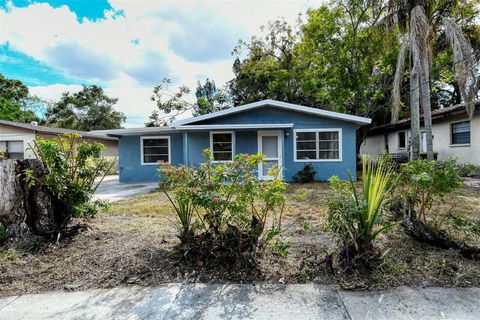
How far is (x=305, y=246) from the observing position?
3.86 m

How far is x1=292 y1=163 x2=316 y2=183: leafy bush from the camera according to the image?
11.6m

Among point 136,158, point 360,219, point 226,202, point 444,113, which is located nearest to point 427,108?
point 444,113

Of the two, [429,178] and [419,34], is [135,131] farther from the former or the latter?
[429,178]

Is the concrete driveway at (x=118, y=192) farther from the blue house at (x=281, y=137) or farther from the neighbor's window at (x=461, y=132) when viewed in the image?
the neighbor's window at (x=461, y=132)

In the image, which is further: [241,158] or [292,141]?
[292,141]

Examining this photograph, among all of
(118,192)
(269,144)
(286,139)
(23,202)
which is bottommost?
(118,192)

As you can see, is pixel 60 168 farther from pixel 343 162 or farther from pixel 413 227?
pixel 343 162

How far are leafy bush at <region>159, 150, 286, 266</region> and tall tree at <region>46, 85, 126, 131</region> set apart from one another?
118ft

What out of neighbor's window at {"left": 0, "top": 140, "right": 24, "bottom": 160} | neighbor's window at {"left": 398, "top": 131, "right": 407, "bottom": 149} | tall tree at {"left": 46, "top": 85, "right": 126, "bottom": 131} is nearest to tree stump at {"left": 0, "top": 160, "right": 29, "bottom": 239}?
neighbor's window at {"left": 0, "top": 140, "right": 24, "bottom": 160}

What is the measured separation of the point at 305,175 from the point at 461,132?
8110mm

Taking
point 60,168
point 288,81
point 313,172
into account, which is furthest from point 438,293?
point 288,81

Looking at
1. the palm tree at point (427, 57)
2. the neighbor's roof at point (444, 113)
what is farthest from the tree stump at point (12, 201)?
the neighbor's roof at point (444, 113)

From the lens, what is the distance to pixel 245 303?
255 centimetres

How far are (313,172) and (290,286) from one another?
942cm
